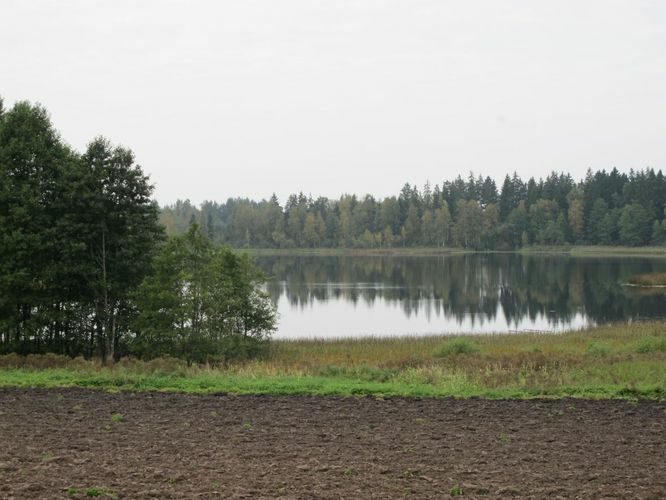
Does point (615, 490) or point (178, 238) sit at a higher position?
point (178, 238)

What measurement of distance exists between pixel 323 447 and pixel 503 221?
592 ft

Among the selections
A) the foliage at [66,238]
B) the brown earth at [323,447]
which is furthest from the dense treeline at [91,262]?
the brown earth at [323,447]

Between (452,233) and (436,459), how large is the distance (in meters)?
169

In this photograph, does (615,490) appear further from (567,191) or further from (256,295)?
(567,191)

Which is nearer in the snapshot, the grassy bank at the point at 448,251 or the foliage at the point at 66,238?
the foliage at the point at 66,238

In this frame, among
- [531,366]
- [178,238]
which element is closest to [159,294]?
[178,238]

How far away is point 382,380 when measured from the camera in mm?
21078

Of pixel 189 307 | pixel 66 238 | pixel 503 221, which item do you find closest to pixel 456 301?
pixel 189 307

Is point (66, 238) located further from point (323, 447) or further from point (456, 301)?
point (456, 301)

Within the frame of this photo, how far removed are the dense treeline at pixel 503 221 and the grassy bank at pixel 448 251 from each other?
3259 mm

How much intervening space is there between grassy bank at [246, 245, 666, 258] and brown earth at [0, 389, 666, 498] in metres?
130

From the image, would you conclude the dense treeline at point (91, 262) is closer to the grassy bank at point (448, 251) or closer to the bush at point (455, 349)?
the bush at point (455, 349)

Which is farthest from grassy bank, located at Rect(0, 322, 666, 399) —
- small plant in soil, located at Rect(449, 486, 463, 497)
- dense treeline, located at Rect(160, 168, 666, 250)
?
dense treeline, located at Rect(160, 168, 666, 250)

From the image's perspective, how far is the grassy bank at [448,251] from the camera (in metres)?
144
